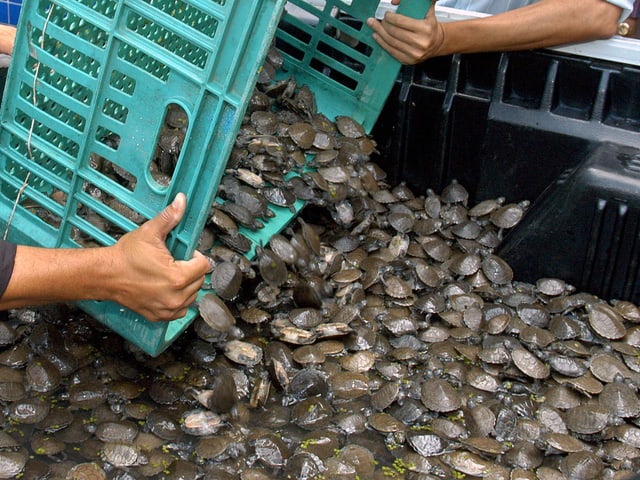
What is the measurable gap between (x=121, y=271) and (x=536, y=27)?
66.9 inches

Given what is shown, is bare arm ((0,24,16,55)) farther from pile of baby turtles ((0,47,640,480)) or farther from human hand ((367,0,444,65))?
human hand ((367,0,444,65))

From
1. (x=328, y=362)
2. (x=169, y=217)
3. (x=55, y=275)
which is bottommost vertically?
(x=328, y=362)

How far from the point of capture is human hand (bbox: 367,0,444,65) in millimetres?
2576

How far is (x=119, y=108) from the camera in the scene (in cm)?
197

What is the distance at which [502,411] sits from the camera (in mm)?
2006

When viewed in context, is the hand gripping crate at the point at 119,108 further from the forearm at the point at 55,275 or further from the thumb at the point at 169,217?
the forearm at the point at 55,275

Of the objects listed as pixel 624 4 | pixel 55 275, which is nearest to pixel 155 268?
pixel 55 275

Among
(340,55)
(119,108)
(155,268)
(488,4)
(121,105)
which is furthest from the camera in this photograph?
(488,4)

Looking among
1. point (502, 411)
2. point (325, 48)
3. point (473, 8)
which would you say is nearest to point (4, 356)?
point (502, 411)

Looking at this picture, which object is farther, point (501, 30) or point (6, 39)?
point (501, 30)

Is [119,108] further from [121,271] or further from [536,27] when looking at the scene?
[536,27]

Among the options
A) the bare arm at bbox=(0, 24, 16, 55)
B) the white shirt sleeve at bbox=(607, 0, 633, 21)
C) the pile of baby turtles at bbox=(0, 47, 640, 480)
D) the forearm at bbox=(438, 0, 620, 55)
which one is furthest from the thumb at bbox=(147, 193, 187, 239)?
the white shirt sleeve at bbox=(607, 0, 633, 21)

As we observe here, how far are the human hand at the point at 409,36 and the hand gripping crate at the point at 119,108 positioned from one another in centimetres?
78

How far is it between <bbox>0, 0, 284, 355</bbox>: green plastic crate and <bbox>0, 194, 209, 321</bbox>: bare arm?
83 millimetres
